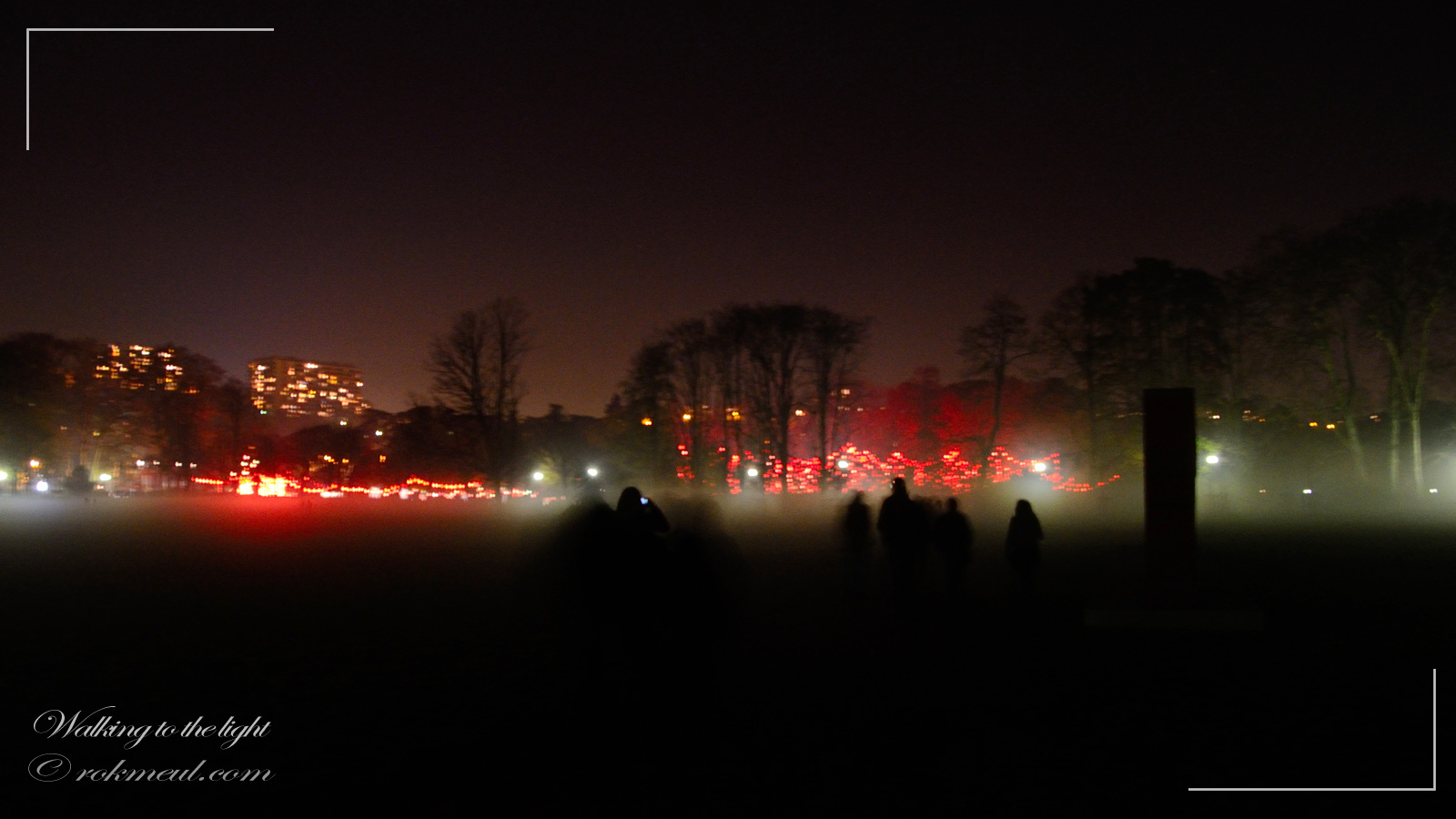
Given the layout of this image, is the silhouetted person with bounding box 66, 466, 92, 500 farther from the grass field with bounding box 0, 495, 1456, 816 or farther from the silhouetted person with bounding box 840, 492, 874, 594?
the silhouetted person with bounding box 840, 492, 874, 594

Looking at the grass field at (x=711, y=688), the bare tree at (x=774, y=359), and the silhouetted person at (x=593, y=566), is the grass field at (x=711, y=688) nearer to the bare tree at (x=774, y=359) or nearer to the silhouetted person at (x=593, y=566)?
the silhouetted person at (x=593, y=566)

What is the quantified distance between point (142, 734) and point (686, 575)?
13.0ft

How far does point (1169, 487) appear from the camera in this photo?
1141 centimetres

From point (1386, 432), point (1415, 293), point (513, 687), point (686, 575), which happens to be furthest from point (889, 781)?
point (1386, 432)

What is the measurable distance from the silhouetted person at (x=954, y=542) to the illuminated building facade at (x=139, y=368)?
72.8 metres

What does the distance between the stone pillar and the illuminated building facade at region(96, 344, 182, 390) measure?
7517 centimetres

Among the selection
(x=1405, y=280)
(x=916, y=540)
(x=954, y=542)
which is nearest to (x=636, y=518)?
(x=916, y=540)

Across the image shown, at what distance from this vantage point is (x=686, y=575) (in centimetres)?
627

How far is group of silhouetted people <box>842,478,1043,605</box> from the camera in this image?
12.3 metres

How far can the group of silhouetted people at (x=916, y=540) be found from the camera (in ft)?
40.4

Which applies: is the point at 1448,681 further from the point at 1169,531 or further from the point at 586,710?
the point at 586,710

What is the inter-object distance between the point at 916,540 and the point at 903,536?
24 centimetres
